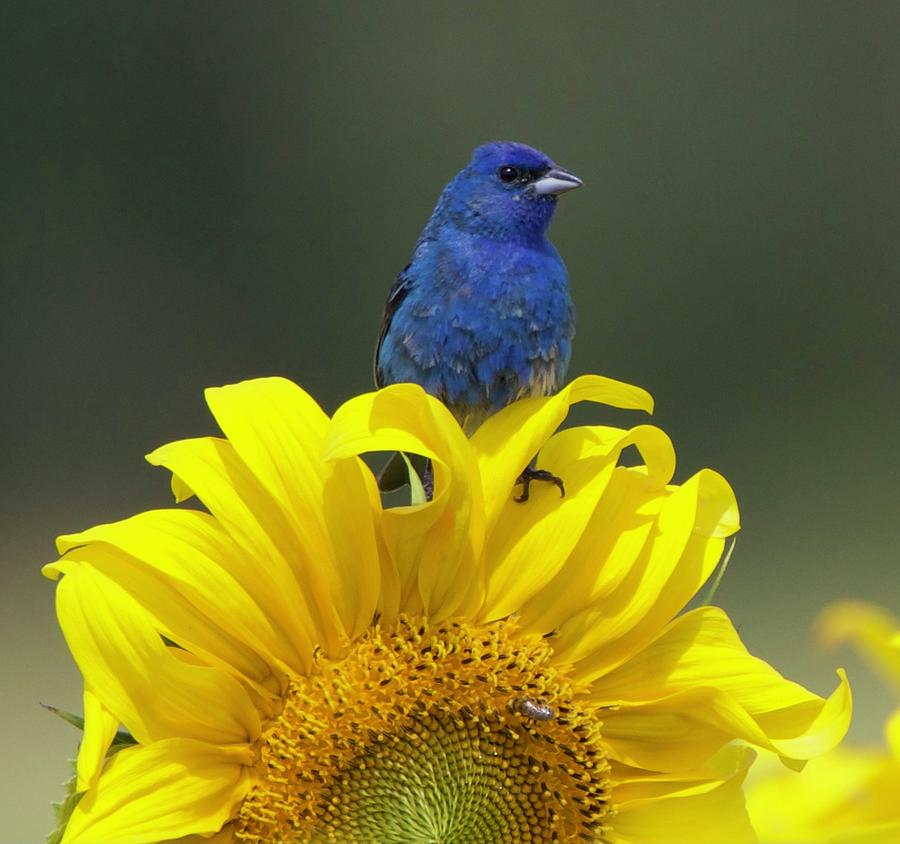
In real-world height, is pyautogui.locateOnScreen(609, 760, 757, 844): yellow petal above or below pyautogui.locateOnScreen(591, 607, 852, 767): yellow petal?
below

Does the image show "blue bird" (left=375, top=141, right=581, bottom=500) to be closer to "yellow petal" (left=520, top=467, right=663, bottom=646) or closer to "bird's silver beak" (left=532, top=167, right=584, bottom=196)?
"bird's silver beak" (left=532, top=167, right=584, bottom=196)

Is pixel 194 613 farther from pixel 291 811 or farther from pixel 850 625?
pixel 850 625

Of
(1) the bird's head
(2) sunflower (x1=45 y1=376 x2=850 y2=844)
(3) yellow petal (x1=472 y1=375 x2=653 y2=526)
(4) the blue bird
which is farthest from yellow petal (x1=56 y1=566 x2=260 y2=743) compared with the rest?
(1) the bird's head

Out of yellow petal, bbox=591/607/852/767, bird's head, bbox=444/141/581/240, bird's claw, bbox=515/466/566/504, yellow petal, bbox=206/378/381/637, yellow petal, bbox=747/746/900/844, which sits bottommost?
yellow petal, bbox=747/746/900/844

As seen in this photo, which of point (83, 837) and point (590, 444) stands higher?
point (590, 444)

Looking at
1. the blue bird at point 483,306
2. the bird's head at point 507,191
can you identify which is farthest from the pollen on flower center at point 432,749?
the bird's head at point 507,191

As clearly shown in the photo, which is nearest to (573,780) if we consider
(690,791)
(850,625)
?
(690,791)

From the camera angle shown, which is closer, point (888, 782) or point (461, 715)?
point (888, 782)
